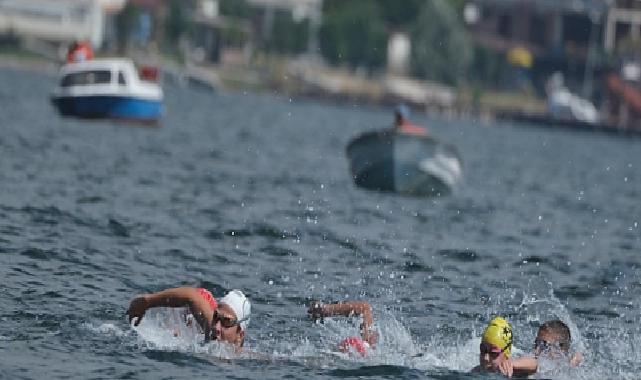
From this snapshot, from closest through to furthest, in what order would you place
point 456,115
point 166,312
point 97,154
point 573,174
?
point 166,312, point 97,154, point 573,174, point 456,115

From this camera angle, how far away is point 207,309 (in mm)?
18828

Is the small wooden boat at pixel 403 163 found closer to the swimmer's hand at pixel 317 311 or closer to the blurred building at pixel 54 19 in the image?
the swimmer's hand at pixel 317 311

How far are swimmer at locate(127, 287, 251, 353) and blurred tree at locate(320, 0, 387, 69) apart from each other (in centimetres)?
13419

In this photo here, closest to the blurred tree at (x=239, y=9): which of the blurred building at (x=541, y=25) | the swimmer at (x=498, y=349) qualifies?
the blurred building at (x=541, y=25)

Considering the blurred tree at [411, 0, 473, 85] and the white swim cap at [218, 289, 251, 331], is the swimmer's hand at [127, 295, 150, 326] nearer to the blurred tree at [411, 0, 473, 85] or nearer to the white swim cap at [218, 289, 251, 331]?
the white swim cap at [218, 289, 251, 331]

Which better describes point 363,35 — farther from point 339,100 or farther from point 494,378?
point 494,378

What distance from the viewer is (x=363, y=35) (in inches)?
6137

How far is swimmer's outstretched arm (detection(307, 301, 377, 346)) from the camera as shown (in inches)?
750

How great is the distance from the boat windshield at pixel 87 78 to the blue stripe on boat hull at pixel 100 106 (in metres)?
0.56

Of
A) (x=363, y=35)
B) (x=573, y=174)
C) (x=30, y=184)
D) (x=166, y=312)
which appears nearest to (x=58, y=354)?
(x=166, y=312)

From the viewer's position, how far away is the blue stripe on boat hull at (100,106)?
62781 millimetres

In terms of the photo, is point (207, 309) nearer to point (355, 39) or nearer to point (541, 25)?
point (355, 39)

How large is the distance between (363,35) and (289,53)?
9.00 metres

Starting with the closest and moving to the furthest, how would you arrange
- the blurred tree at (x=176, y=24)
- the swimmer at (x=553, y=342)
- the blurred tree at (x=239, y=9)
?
1. the swimmer at (x=553, y=342)
2. the blurred tree at (x=176, y=24)
3. the blurred tree at (x=239, y=9)
